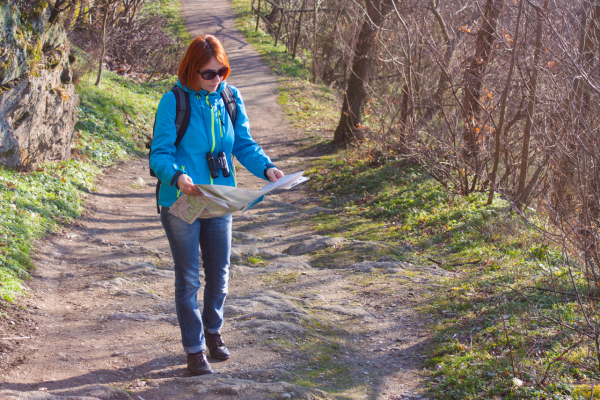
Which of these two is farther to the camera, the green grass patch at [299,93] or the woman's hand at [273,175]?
the green grass patch at [299,93]

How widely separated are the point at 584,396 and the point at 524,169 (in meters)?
4.90

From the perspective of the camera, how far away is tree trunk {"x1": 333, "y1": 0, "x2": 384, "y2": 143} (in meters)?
12.4

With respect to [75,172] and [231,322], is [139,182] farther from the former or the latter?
[231,322]

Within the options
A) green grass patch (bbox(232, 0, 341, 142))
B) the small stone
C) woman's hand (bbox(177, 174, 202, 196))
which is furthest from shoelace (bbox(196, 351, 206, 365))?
green grass patch (bbox(232, 0, 341, 142))

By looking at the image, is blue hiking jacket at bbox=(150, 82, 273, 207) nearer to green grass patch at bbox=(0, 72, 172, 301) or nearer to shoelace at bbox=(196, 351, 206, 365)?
shoelace at bbox=(196, 351, 206, 365)

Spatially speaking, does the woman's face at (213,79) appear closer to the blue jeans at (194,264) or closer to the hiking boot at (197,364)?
the blue jeans at (194,264)

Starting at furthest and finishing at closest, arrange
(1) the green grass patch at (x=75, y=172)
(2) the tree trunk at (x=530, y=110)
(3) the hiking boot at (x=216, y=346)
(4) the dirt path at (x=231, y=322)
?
1. (2) the tree trunk at (x=530, y=110)
2. (1) the green grass patch at (x=75, y=172)
3. (3) the hiking boot at (x=216, y=346)
4. (4) the dirt path at (x=231, y=322)

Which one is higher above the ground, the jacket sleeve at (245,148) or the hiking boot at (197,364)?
the jacket sleeve at (245,148)

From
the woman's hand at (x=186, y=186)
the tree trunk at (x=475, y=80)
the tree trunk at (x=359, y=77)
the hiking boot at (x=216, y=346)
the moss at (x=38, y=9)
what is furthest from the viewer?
the tree trunk at (x=359, y=77)

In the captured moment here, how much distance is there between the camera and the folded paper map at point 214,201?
10.5ft

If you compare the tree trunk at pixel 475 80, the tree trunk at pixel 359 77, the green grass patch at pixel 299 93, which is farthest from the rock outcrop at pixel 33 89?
the tree trunk at pixel 475 80

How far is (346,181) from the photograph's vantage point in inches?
426

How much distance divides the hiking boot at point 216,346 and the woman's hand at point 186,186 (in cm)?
123

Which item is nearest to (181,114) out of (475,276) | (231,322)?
(231,322)
